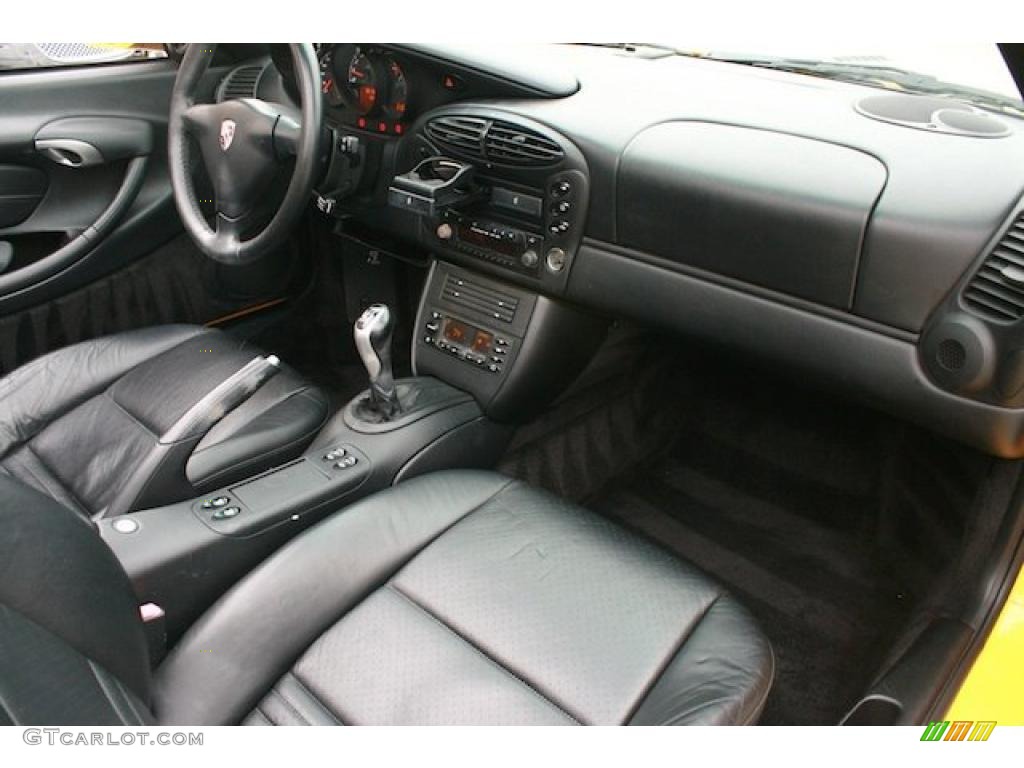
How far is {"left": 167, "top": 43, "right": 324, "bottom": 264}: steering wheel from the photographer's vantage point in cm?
145

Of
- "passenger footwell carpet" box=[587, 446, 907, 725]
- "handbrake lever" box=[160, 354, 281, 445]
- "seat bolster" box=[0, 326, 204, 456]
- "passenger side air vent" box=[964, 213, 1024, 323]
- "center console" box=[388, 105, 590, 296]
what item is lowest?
"passenger footwell carpet" box=[587, 446, 907, 725]

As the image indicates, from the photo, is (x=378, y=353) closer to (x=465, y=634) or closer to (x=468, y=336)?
(x=468, y=336)

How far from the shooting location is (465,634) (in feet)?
3.71

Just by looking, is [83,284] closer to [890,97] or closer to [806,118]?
[806,118]

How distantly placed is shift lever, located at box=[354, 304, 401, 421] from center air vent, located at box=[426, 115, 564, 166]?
0.37 meters

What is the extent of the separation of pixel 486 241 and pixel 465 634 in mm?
915

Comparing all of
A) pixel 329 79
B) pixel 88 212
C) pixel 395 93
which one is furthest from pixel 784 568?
→ pixel 88 212

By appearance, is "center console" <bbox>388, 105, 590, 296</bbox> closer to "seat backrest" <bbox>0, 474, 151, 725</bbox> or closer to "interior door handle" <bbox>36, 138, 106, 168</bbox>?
"interior door handle" <bbox>36, 138, 106, 168</bbox>

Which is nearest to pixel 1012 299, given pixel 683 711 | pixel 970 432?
pixel 970 432

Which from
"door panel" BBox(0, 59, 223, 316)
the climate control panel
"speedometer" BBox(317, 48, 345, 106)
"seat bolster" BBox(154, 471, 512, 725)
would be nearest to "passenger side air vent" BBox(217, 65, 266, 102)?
"door panel" BBox(0, 59, 223, 316)

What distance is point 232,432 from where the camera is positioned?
1527mm

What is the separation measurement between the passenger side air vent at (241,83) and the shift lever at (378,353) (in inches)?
32.8
